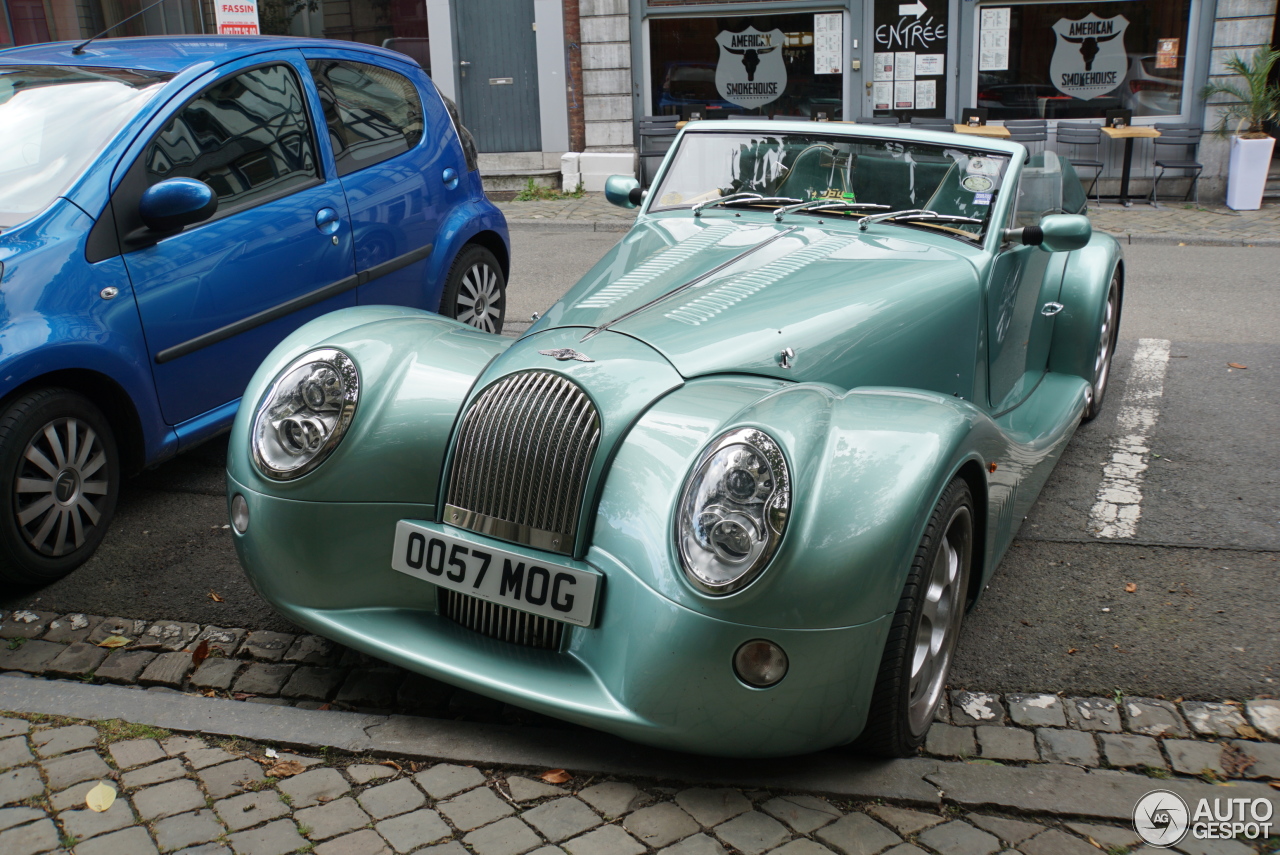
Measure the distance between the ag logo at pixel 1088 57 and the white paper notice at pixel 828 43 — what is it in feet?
8.29

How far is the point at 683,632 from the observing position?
2.59 meters

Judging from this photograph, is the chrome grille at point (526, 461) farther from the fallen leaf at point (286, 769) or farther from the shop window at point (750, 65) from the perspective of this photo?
the shop window at point (750, 65)

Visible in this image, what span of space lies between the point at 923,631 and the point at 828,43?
40.6ft

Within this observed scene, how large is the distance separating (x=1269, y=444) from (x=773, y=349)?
329cm

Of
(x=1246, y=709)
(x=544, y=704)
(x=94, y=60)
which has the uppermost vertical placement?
(x=94, y=60)

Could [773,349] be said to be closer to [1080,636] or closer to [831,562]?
[831,562]

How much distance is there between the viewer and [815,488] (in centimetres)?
263

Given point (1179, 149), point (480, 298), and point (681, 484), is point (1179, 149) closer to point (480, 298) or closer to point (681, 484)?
point (480, 298)

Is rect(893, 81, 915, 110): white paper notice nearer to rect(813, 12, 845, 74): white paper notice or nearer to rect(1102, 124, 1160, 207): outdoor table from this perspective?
rect(813, 12, 845, 74): white paper notice

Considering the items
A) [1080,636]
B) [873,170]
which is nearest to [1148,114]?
[873,170]

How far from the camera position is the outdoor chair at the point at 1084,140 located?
13.1 meters

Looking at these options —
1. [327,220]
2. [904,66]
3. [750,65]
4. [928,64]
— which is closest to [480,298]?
[327,220]

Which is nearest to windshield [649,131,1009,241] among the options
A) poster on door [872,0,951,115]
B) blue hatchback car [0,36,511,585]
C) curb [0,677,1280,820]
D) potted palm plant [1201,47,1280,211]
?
blue hatchback car [0,36,511,585]

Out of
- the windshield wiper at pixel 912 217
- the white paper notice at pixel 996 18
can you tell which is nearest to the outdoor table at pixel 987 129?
the white paper notice at pixel 996 18
